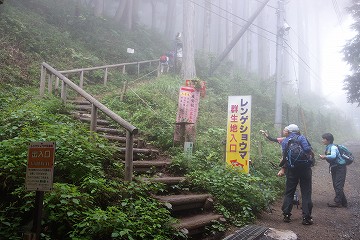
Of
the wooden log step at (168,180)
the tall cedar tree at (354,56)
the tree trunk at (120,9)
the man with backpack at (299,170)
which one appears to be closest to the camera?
the wooden log step at (168,180)

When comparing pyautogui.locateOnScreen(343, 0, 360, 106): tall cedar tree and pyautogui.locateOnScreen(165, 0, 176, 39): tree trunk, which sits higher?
pyautogui.locateOnScreen(165, 0, 176, 39): tree trunk

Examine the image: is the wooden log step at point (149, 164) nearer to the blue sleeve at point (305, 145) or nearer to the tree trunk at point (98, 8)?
the blue sleeve at point (305, 145)

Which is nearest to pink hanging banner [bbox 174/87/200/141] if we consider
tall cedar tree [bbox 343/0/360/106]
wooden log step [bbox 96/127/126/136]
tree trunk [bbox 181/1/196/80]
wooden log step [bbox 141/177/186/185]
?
wooden log step [bbox 96/127/126/136]

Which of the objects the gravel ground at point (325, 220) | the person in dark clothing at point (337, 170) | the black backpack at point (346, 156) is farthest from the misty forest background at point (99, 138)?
the black backpack at point (346, 156)

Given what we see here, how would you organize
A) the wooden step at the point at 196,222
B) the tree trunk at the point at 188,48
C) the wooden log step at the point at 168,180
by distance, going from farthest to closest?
1. the tree trunk at the point at 188,48
2. the wooden log step at the point at 168,180
3. the wooden step at the point at 196,222

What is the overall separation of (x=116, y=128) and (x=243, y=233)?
15.4 ft

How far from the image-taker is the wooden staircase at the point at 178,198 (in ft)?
14.4

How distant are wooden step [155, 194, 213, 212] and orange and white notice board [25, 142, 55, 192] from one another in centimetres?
214

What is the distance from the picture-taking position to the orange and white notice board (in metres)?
2.68

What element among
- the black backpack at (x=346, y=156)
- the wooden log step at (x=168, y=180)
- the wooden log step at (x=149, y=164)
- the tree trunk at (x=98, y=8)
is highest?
the tree trunk at (x=98, y=8)

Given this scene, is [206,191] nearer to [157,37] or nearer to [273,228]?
[273,228]

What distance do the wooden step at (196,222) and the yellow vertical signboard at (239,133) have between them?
7.79ft

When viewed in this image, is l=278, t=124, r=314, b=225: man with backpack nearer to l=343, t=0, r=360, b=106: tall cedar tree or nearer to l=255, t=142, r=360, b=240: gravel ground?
l=255, t=142, r=360, b=240: gravel ground

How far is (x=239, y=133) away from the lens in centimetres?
736
